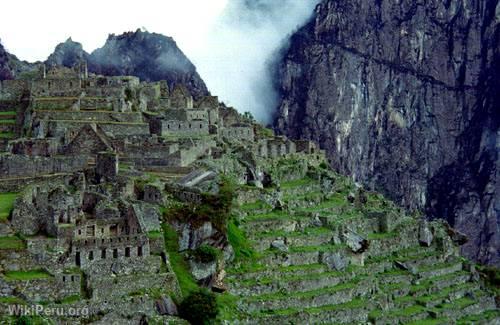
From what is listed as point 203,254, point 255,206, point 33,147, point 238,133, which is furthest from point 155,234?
point 238,133

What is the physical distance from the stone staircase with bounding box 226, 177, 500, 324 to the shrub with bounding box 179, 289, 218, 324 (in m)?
3.58

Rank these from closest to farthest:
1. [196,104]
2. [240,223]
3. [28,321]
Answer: [28,321] → [240,223] → [196,104]

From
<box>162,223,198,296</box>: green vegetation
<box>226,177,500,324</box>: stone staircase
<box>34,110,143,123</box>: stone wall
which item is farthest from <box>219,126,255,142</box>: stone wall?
<box>162,223,198,296</box>: green vegetation

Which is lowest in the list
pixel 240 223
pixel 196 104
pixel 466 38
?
pixel 240 223

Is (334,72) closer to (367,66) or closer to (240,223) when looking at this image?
(367,66)

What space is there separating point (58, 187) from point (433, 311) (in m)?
29.8

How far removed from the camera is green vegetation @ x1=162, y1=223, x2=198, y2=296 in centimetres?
5547

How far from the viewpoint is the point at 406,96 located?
617 feet

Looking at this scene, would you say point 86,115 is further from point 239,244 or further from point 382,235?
point 382,235

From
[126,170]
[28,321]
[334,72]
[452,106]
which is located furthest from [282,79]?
[28,321]

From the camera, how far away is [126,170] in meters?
65.1

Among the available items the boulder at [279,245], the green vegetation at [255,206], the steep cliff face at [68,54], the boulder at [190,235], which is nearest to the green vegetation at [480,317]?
the boulder at [279,245]

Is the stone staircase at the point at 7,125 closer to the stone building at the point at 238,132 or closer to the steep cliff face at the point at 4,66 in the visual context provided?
the stone building at the point at 238,132

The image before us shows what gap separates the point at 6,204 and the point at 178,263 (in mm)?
9461
